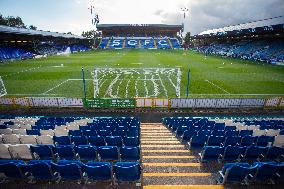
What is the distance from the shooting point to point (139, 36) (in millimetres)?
116375

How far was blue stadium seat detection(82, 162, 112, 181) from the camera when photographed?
5.58m

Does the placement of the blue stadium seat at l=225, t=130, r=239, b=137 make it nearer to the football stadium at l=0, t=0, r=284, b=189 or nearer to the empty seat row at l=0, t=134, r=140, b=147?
the football stadium at l=0, t=0, r=284, b=189

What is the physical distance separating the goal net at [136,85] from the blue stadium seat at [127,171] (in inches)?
621

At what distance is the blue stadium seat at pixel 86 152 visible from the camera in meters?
6.87

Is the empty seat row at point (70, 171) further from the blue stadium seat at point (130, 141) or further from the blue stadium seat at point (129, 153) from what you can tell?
the blue stadium seat at point (130, 141)

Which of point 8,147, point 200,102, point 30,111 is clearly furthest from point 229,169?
point 30,111

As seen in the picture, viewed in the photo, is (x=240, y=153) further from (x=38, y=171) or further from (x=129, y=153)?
(x=38, y=171)

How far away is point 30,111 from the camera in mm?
17188

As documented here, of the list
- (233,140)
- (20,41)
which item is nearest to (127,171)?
(233,140)

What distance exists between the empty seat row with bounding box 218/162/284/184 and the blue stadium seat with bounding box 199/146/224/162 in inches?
36.5

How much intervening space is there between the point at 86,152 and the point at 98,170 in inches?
62.0

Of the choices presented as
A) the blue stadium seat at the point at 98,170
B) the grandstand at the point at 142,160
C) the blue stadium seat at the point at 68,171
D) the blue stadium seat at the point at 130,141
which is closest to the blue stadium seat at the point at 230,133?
the grandstand at the point at 142,160

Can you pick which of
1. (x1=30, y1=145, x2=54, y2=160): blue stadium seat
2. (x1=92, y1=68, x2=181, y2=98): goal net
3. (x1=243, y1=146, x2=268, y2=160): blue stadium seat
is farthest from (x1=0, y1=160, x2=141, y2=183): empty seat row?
(x1=92, y1=68, x2=181, y2=98): goal net

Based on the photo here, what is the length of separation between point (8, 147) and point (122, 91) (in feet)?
54.1
